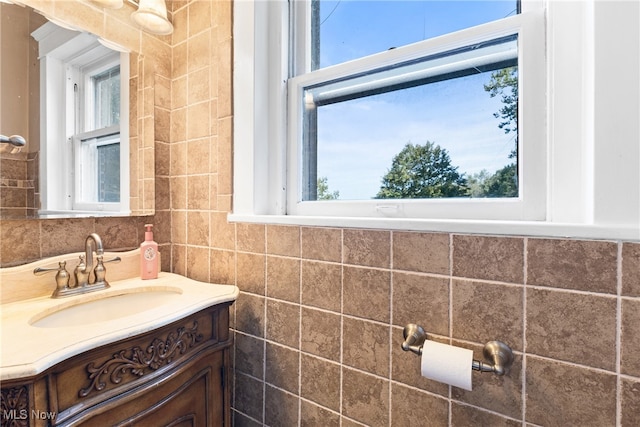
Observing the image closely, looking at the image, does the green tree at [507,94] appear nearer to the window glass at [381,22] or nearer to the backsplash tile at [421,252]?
the window glass at [381,22]

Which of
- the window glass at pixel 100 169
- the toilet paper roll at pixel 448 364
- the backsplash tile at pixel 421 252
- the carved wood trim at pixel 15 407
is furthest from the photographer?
the window glass at pixel 100 169

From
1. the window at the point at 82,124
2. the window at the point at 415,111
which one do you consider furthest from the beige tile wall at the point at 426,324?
the window at the point at 82,124

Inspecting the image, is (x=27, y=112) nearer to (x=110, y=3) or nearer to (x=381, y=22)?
(x=110, y=3)

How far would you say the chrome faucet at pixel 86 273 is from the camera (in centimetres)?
95

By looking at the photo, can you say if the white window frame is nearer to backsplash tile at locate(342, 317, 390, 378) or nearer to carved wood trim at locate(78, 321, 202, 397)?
backsplash tile at locate(342, 317, 390, 378)

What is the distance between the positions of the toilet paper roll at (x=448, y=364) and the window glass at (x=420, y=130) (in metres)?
0.43

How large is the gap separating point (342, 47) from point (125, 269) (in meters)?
1.21

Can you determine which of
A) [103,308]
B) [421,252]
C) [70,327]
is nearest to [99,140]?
[103,308]

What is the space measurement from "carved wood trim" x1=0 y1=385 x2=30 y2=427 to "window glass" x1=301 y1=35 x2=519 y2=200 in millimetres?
868

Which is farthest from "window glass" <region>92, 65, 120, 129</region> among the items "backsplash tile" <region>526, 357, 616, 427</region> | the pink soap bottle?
"backsplash tile" <region>526, 357, 616, 427</region>

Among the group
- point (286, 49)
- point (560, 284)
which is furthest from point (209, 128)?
point (560, 284)

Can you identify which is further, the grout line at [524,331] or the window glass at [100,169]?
the window glass at [100,169]

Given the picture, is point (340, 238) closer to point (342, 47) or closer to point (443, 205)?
point (443, 205)

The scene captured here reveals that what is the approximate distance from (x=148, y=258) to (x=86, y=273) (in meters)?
0.20
